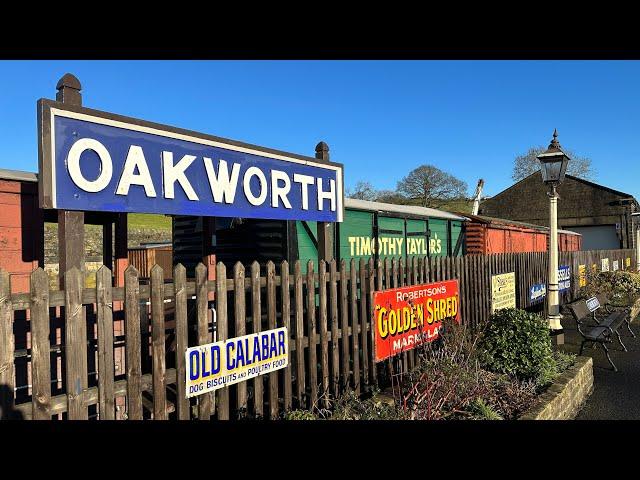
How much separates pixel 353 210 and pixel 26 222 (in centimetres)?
508

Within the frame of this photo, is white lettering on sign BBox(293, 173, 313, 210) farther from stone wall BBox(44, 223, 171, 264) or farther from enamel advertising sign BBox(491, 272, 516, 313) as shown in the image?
stone wall BBox(44, 223, 171, 264)

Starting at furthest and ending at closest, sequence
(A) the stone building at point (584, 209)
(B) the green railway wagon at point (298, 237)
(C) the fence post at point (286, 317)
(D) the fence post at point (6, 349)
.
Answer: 1. (A) the stone building at point (584, 209)
2. (B) the green railway wagon at point (298, 237)
3. (C) the fence post at point (286, 317)
4. (D) the fence post at point (6, 349)

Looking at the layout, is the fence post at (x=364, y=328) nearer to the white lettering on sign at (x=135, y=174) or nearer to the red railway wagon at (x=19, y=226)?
the white lettering on sign at (x=135, y=174)

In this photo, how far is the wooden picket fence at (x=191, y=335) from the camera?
2600 mm

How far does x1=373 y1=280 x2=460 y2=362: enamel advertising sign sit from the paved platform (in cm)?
198

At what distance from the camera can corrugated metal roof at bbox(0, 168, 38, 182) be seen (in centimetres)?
505

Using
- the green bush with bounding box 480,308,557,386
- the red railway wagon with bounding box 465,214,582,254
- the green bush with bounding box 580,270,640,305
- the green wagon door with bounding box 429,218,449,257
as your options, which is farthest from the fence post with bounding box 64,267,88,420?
the green bush with bounding box 580,270,640,305

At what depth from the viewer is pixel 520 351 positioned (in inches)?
210

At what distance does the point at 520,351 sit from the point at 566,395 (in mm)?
647

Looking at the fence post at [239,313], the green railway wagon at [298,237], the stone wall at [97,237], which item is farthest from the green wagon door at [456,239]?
the stone wall at [97,237]

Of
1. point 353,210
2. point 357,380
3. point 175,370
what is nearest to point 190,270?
point 353,210

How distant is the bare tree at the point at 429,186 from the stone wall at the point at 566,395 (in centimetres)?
4678
